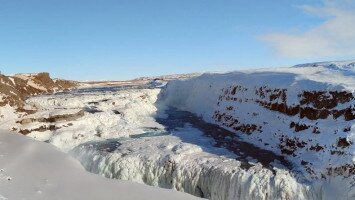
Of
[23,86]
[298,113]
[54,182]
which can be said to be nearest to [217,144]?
[298,113]

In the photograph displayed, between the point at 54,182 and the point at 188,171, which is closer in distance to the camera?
the point at 54,182

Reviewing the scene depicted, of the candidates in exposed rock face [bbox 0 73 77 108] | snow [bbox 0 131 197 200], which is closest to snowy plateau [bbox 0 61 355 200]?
snow [bbox 0 131 197 200]

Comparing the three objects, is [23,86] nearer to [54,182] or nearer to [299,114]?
[54,182]

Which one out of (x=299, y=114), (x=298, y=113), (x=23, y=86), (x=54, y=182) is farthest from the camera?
(x=23, y=86)

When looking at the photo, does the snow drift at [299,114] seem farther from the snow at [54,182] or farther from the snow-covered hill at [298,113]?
the snow at [54,182]

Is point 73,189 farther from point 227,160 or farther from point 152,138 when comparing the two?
point 152,138

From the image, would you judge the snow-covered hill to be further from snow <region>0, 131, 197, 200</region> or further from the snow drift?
snow <region>0, 131, 197, 200</region>

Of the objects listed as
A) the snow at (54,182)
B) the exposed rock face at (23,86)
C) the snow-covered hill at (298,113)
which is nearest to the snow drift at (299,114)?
the snow-covered hill at (298,113)

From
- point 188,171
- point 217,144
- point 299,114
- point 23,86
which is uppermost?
point 23,86
